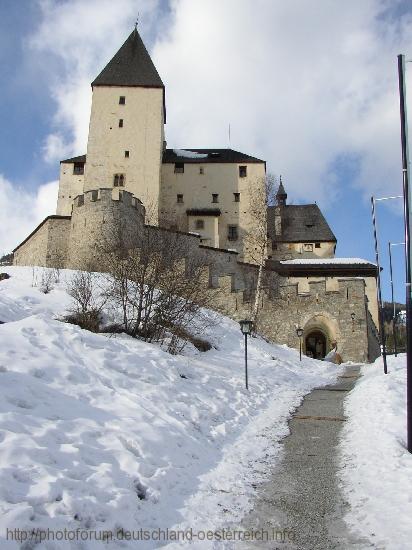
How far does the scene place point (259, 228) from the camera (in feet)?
109

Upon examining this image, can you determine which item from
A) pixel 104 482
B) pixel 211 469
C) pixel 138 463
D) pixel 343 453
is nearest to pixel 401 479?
pixel 343 453

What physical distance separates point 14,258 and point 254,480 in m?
34.0

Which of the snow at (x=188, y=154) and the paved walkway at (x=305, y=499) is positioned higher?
the snow at (x=188, y=154)

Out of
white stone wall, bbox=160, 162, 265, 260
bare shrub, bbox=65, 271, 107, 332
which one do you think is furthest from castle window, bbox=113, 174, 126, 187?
bare shrub, bbox=65, 271, 107, 332

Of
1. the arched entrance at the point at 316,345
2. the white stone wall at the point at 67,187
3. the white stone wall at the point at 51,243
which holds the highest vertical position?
the white stone wall at the point at 67,187

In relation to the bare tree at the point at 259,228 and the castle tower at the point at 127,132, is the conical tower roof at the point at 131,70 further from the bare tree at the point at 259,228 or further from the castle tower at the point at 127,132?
the bare tree at the point at 259,228

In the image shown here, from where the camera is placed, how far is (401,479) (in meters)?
5.14

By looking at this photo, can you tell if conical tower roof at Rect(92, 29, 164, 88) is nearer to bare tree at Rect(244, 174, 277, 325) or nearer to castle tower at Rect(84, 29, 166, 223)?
castle tower at Rect(84, 29, 166, 223)

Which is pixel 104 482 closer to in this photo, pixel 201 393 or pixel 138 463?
pixel 138 463

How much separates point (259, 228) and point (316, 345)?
959 centimetres

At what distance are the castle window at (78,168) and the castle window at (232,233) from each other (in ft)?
44.0

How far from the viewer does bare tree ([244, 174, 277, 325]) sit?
25.8 m

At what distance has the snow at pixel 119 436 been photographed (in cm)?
387

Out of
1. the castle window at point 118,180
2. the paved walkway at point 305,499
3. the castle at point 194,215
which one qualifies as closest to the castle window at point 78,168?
the castle at point 194,215
